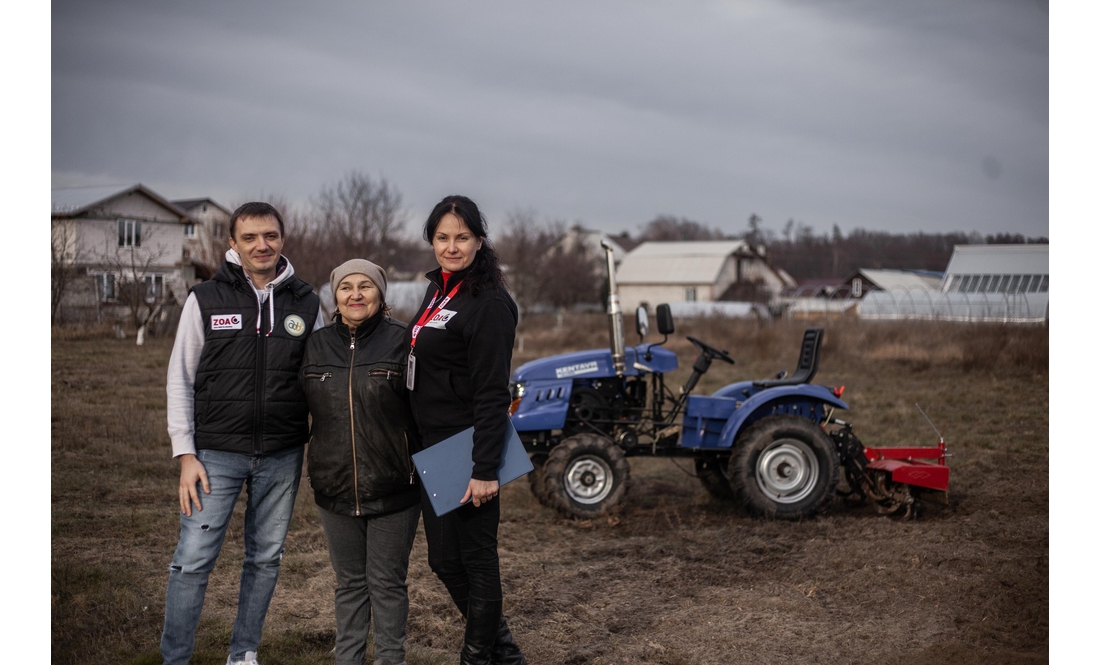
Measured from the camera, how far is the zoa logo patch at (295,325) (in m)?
3.11

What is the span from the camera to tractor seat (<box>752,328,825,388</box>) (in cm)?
641

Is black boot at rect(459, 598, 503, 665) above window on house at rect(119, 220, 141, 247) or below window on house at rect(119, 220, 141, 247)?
below

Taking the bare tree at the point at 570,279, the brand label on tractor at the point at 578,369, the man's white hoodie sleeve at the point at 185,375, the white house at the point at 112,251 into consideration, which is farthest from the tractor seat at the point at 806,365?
the bare tree at the point at 570,279

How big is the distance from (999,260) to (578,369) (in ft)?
51.4

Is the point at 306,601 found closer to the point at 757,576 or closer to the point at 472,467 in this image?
the point at 472,467

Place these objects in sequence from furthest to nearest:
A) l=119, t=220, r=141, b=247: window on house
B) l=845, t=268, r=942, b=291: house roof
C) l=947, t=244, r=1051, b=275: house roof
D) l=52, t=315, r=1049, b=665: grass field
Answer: l=845, t=268, r=942, b=291: house roof
l=119, t=220, r=141, b=247: window on house
l=947, t=244, r=1051, b=275: house roof
l=52, t=315, r=1049, b=665: grass field

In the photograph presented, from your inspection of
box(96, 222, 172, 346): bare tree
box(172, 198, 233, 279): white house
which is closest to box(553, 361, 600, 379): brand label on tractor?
box(96, 222, 172, 346): bare tree

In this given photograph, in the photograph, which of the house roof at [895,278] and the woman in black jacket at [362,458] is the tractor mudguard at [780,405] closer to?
the woman in black jacket at [362,458]

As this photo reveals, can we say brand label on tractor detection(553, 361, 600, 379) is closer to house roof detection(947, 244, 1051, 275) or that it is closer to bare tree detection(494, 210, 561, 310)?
house roof detection(947, 244, 1051, 275)

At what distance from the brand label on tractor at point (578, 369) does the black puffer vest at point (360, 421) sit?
3.22 m

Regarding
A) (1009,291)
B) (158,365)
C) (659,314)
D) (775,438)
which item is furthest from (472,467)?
(1009,291)

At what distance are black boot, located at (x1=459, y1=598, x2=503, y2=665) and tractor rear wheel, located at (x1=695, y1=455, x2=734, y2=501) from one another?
12.0ft

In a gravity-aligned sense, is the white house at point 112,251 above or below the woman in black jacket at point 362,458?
above

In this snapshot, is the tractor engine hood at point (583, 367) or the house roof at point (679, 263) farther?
the house roof at point (679, 263)
